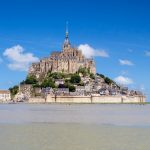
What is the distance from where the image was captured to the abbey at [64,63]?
109000 mm

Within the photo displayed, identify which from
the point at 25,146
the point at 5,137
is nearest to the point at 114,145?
the point at 25,146

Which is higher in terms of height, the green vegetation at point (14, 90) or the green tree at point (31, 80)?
the green tree at point (31, 80)

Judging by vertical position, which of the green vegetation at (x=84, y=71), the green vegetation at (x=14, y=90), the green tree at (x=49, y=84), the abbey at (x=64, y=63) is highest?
the abbey at (x=64, y=63)

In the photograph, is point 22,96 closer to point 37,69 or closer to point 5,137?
point 37,69

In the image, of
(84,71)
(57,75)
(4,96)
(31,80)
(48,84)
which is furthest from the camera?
(4,96)

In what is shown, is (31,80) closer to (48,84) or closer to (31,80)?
(31,80)

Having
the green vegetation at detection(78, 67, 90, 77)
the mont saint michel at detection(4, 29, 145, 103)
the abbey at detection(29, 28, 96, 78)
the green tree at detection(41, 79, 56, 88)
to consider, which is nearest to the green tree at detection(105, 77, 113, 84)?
the mont saint michel at detection(4, 29, 145, 103)

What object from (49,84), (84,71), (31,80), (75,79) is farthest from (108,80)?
(31,80)

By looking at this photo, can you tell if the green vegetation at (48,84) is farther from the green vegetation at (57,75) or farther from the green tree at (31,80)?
the green tree at (31,80)

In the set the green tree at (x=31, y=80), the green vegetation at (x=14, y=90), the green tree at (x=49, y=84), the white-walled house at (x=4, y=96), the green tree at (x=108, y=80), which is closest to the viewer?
the green tree at (x=49, y=84)

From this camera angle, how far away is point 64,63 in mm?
109250

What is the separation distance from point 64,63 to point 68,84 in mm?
7590

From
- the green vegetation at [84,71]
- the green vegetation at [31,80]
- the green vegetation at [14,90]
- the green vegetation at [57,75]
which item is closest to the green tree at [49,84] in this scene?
the green vegetation at [57,75]

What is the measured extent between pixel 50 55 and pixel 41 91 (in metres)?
14.2
